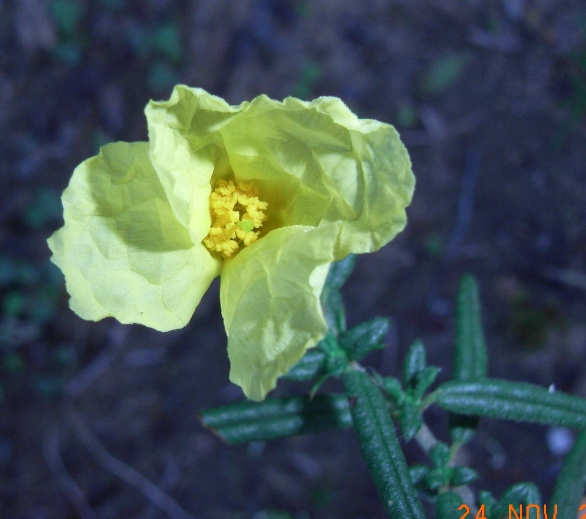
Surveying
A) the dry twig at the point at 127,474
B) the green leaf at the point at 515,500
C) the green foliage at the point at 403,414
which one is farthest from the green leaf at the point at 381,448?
the dry twig at the point at 127,474

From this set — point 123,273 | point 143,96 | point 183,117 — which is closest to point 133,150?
point 183,117

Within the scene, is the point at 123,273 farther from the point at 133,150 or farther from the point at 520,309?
the point at 520,309

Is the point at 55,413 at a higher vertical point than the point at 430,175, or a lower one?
lower

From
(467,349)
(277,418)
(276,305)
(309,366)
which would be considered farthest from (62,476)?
(276,305)

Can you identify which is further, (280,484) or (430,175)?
(430,175)

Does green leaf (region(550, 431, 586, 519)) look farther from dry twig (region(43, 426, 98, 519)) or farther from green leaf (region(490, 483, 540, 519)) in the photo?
dry twig (region(43, 426, 98, 519))

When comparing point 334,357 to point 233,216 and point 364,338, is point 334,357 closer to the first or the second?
point 364,338
